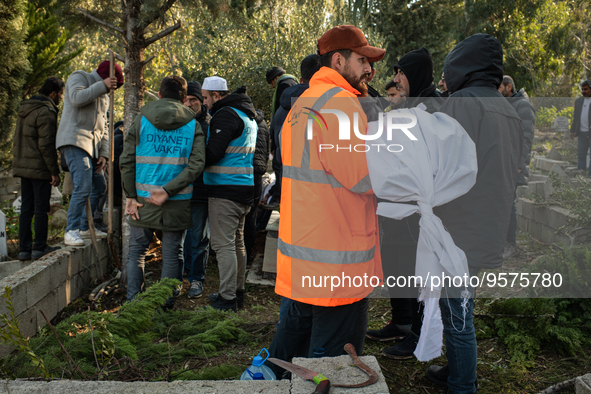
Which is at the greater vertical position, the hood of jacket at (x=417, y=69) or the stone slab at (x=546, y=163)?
the hood of jacket at (x=417, y=69)

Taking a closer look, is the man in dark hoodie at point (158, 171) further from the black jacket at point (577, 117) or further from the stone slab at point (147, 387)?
the black jacket at point (577, 117)

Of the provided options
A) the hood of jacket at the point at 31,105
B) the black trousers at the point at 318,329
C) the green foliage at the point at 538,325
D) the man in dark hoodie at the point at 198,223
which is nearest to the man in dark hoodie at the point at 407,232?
the green foliage at the point at 538,325

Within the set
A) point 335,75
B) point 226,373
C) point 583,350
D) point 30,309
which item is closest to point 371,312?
point 583,350

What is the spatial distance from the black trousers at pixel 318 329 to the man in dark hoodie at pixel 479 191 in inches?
19.2

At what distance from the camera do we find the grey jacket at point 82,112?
4.62 m

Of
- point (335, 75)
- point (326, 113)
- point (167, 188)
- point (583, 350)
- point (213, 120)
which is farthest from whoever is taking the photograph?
point (213, 120)

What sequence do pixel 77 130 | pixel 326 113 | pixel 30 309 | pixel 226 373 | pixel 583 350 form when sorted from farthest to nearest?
1. pixel 77 130
2. pixel 30 309
3. pixel 583 350
4. pixel 226 373
5. pixel 326 113

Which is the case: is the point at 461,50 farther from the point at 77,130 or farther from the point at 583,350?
the point at 77,130

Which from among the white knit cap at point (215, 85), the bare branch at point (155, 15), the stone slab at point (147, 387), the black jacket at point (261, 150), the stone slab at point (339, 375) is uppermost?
the bare branch at point (155, 15)

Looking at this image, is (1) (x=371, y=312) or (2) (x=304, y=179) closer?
(2) (x=304, y=179)

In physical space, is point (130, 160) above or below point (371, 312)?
above

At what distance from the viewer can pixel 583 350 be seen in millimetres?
3225

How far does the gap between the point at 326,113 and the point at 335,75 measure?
11.9 inches

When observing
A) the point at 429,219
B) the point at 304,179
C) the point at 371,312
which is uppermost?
the point at 304,179
